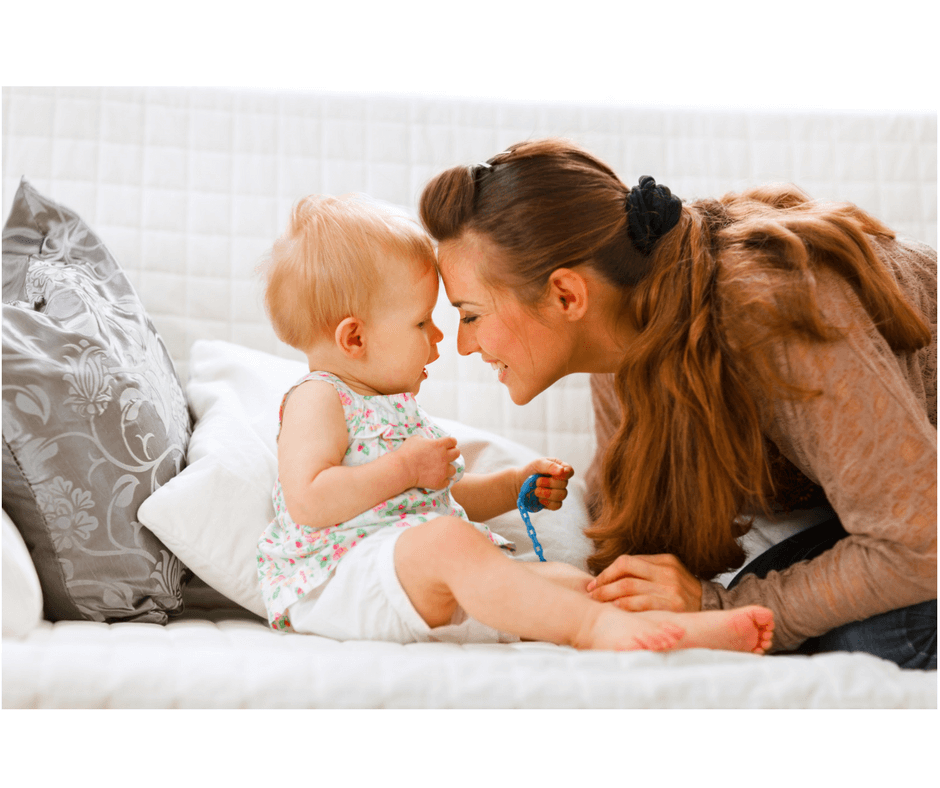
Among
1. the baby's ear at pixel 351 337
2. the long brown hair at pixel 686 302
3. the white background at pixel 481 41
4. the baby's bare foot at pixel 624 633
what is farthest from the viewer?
the white background at pixel 481 41

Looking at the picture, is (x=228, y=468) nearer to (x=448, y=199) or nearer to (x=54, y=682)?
(x=54, y=682)

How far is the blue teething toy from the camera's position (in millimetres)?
1136

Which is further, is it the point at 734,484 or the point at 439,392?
the point at 439,392

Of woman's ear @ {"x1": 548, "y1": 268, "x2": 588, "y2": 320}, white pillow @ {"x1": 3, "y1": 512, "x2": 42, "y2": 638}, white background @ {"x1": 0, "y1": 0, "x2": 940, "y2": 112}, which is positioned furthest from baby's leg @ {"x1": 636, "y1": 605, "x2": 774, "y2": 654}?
white background @ {"x1": 0, "y1": 0, "x2": 940, "y2": 112}

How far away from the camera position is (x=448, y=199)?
1032 millimetres

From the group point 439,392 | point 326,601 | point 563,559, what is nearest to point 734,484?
point 563,559

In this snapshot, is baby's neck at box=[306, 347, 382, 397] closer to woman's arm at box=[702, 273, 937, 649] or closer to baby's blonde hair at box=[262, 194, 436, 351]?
baby's blonde hair at box=[262, 194, 436, 351]

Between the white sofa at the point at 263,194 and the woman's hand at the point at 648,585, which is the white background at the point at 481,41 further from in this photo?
the woman's hand at the point at 648,585

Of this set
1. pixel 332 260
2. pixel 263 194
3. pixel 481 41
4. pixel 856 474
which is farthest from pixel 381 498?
pixel 263 194

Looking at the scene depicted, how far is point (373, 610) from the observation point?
903mm

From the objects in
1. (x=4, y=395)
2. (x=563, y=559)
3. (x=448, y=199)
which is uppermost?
(x=448, y=199)

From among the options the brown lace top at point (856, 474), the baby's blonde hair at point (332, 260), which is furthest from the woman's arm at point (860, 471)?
the baby's blonde hair at point (332, 260)

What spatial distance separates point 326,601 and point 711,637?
0.43 metres

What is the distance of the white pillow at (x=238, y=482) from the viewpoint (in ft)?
3.17
